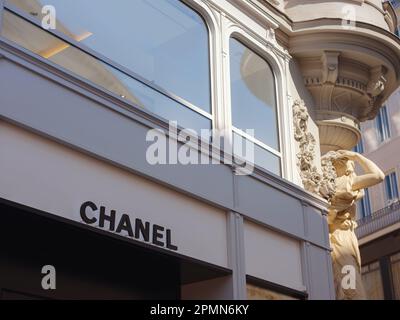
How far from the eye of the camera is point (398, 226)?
2420 centimetres

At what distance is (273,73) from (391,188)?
613 inches

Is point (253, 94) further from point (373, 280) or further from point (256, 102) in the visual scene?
point (373, 280)

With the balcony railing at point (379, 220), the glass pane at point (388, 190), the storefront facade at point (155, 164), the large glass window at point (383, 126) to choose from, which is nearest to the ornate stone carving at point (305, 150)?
the storefront facade at point (155, 164)

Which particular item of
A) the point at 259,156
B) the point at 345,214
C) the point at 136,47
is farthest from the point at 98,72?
the point at 345,214

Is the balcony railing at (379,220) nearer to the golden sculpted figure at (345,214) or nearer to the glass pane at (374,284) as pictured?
the glass pane at (374,284)

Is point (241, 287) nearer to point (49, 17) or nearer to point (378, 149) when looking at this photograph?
point (49, 17)

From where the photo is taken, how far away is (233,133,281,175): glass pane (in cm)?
1012

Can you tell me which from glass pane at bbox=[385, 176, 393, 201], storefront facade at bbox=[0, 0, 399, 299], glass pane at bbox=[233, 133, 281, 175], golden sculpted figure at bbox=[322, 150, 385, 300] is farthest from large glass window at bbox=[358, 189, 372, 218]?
glass pane at bbox=[233, 133, 281, 175]

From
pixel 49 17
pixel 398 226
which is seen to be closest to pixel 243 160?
pixel 49 17

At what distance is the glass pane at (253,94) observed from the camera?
10445 millimetres

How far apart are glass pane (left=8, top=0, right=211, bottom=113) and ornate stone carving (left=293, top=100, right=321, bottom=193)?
1.92 metres

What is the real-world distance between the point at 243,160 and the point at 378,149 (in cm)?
1849

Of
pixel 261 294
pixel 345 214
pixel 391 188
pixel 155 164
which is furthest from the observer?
pixel 391 188

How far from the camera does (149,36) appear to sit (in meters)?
9.33
